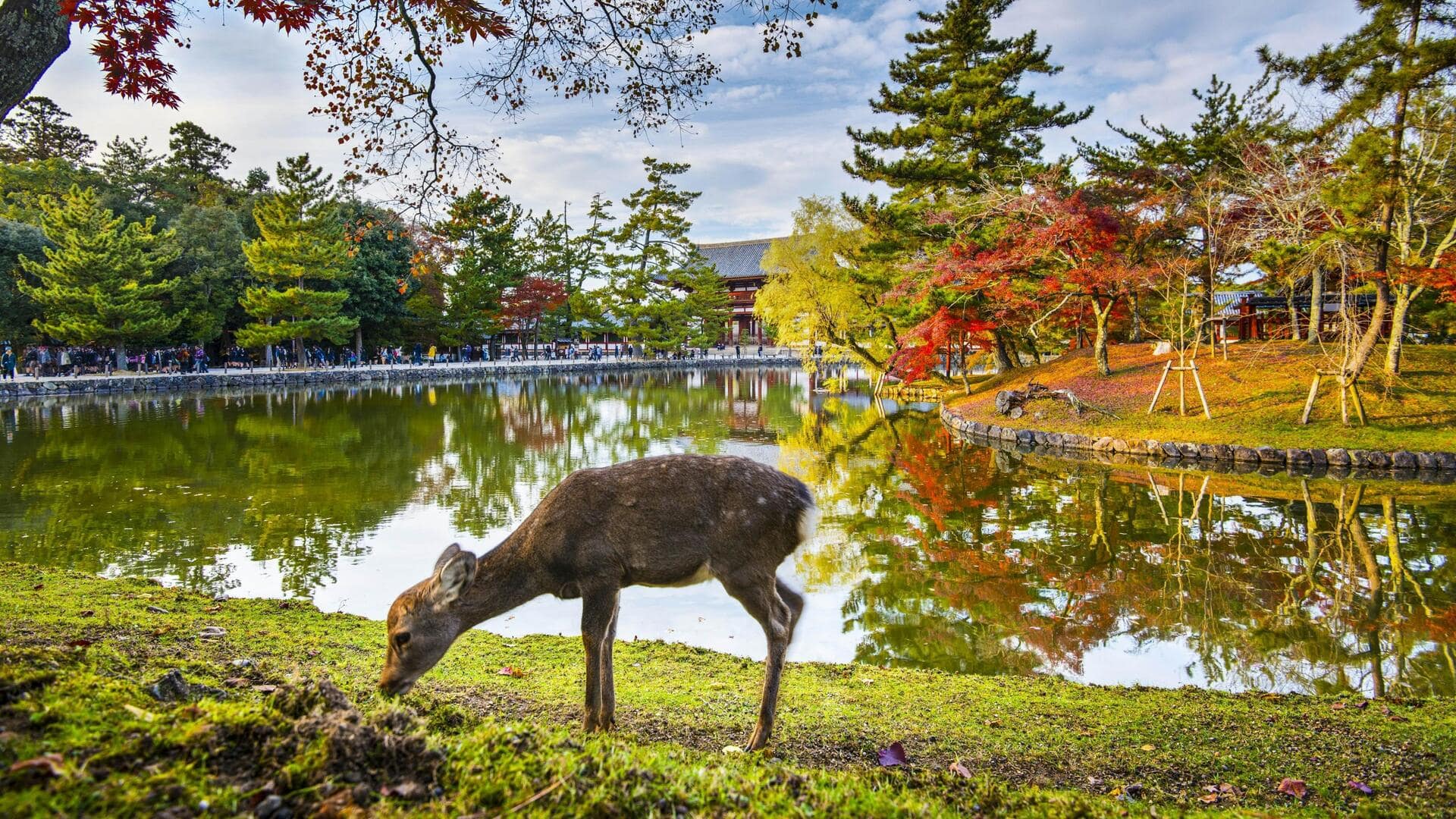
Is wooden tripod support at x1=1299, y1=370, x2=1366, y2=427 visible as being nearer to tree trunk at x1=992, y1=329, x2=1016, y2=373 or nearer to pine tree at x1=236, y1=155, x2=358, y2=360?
tree trunk at x1=992, y1=329, x2=1016, y2=373

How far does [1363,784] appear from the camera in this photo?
11.7 ft

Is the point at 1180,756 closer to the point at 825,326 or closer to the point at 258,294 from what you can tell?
the point at 825,326

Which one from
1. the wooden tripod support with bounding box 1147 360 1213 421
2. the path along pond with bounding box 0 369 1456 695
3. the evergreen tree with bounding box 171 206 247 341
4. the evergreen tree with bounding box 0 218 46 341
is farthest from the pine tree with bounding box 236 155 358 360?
the wooden tripod support with bounding box 1147 360 1213 421

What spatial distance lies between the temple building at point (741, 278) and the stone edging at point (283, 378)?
12.9 m

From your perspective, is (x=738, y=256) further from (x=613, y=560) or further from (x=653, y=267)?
(x=613, y=560)

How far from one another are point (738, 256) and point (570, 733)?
70.0m

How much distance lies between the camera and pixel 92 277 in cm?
3097

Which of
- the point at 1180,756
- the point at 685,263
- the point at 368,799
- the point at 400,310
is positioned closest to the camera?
the point at 368,799

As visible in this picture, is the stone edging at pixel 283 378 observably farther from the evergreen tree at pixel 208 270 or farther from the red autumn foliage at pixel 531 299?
the red autumn foliage at pixel 531 299

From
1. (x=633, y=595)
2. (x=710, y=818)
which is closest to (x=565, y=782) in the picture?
(x=710, y=818)

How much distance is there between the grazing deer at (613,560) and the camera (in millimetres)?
3936

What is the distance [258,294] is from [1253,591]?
134ft

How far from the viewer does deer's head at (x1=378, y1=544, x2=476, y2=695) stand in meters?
3.88

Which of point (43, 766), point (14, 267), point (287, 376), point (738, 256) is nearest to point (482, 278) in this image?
point (287, 376)
